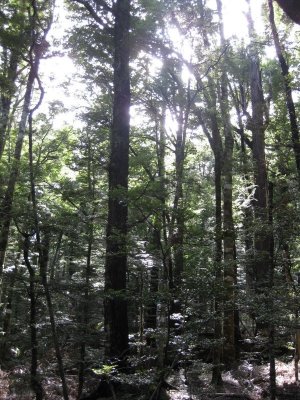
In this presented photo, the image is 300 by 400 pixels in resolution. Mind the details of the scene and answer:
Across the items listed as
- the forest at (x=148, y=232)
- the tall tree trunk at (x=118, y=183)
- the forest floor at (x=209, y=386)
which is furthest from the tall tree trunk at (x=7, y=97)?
the forest floor at (x=209, y=386)

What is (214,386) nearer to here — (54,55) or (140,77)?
(54,55)

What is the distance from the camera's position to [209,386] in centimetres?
854

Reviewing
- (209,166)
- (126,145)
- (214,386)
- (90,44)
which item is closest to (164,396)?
(214,386)

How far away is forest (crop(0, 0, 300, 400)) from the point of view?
5996 millimetres

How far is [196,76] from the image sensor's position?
10.6 metres

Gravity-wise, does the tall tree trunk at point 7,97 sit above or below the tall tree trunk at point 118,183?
Answer: above

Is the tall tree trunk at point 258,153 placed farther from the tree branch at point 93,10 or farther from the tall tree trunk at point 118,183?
the tree branch at point 93,10

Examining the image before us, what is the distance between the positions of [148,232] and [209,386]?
14.3 ft

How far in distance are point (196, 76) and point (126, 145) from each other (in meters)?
3.26

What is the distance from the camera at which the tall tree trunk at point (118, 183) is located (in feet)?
25.6

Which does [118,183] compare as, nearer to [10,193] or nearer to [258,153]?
[10,193]

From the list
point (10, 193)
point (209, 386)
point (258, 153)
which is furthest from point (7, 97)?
point (209, 386)

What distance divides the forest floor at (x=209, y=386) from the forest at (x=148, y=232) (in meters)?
0.05

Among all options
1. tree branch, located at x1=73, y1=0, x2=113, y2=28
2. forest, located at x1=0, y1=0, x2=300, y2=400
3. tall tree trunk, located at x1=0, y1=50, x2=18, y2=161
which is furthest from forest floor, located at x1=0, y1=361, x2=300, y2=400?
tree branch, located at x1=73, y1=0, x2=113, y2=28
